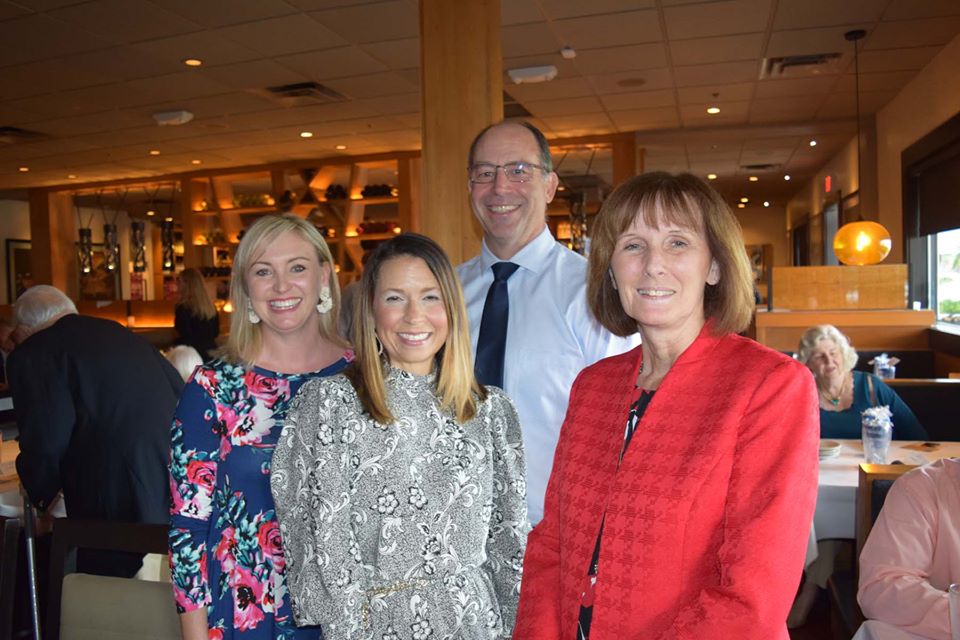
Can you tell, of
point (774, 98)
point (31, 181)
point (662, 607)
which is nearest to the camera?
point (662, 607)

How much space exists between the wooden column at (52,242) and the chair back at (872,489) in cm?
1399

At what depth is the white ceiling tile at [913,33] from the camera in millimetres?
6082

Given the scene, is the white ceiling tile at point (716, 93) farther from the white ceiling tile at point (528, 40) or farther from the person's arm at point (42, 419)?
the person's arm at point (42, 419)

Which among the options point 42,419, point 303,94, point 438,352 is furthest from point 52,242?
point 438,352

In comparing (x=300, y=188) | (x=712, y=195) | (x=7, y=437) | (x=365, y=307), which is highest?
(x=300, y=188)

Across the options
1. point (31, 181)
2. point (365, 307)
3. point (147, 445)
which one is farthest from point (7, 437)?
point (31, 181)

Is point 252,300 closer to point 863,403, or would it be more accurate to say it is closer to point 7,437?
point 863,403

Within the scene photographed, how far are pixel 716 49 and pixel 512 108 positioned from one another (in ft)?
8.32

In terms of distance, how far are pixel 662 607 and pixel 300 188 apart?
12661 millimetres

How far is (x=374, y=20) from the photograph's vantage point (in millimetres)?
5684

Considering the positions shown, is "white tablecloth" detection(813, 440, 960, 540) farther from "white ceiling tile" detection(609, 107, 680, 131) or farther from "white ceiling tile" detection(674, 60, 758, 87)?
"white ceiling tile" detection(609, 107, 680, 131)

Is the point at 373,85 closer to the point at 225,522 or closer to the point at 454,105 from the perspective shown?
the point at 454,105

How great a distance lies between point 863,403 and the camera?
396 centimetres

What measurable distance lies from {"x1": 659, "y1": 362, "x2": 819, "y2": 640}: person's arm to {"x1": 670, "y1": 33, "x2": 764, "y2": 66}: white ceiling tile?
5790 millimetres
